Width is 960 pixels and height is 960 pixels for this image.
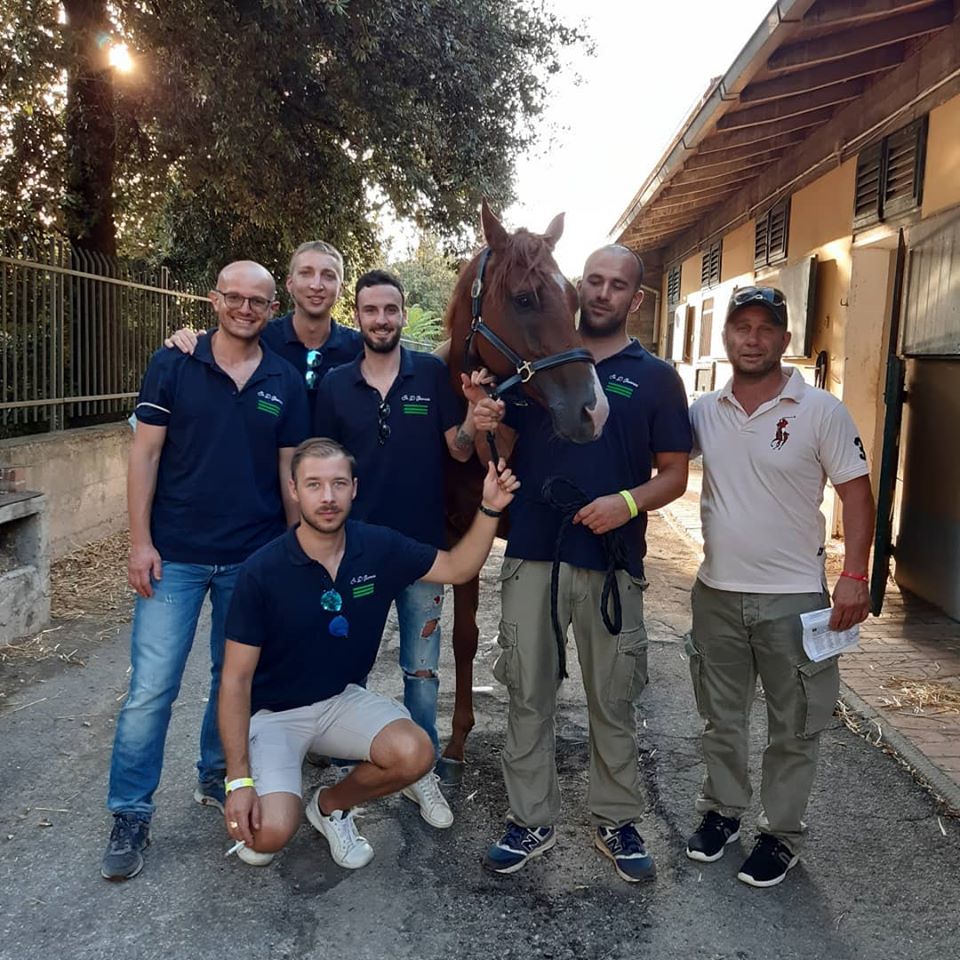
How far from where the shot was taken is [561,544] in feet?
8.73

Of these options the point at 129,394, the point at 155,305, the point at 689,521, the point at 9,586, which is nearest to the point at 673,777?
the point at 9,586

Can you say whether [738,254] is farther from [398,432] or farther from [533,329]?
[533,329]

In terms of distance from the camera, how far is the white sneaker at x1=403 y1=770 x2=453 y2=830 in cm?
298

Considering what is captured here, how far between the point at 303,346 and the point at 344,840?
196 centimetres

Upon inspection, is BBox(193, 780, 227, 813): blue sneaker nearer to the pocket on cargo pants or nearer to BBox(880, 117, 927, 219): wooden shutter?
the pocket on cargo pants

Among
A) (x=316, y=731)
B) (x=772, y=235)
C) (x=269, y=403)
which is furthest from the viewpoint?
(x=772, y=235)

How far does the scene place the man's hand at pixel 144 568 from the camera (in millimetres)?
2781

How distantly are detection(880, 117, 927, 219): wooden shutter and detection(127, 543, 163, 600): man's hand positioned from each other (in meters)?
5.11

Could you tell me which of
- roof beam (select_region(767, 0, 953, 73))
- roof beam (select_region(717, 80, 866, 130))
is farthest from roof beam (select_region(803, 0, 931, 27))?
roof beam (select_region(717, 80, 866, 130))

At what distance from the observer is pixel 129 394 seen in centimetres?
819

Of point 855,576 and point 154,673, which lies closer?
point 855,576

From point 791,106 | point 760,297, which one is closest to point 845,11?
point 791,106

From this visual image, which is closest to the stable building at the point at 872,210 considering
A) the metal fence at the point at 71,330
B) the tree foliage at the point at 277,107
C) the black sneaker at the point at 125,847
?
the tree foliage at the point at 277,107

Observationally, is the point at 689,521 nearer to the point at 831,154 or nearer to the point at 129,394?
the point at 831,154
